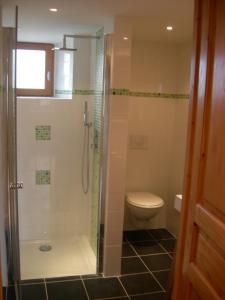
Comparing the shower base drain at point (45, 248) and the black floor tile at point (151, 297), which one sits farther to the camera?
the shower base drain at point (45, 248)

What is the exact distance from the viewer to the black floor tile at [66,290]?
106 inches

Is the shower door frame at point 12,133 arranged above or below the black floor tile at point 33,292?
above

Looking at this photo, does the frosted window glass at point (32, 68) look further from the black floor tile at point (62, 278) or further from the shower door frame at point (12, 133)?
the black floor tile at point (62, 278)

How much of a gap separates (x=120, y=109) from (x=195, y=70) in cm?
132

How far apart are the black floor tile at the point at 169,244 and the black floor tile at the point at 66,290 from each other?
1.15m

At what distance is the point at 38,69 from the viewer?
13.2 feet

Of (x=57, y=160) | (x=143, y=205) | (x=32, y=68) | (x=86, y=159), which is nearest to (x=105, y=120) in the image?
(x=86, y=159)

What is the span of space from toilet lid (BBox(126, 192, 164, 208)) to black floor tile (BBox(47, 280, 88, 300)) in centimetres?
102

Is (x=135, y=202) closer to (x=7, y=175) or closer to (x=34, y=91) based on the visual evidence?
(x=7, y=175)

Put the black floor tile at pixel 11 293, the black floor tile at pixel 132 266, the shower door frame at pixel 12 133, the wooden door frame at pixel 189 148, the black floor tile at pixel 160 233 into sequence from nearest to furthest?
1. the wooden door frame at pixel 189 148
2. the shower door frame at pixel 12 133
3. the black floor tile at pixel 11 293
4. the black floor tile at pixel 132 266
5. the black floor tile at pixel 160 233

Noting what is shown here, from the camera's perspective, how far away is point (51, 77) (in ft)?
13.2

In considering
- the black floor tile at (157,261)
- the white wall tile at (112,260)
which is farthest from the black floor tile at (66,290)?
the black floor tile at (157,261)

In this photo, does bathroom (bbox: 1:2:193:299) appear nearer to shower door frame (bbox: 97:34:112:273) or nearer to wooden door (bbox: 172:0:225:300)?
shower door frame (bbox: 97:34:112:273)

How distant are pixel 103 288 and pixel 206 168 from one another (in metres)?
1.85
